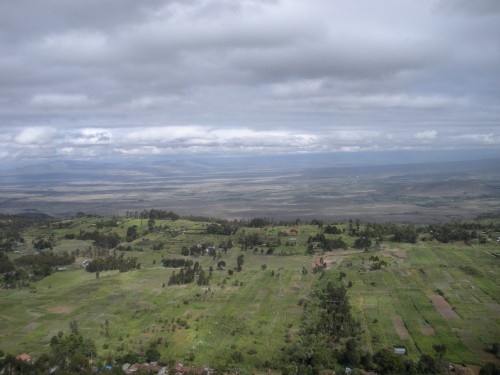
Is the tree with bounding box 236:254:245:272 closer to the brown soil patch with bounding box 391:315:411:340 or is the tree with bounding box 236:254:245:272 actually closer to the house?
the brown soil patch with bounding box 391:315:411:340

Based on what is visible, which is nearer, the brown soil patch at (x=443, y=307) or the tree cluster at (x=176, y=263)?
the brown soil patch at (x=443, y=307)

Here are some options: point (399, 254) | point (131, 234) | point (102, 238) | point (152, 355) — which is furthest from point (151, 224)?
point (152, 355)

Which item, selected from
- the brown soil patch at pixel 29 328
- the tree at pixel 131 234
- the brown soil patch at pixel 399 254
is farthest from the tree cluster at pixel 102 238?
the brown soil patch at pixel 399 254

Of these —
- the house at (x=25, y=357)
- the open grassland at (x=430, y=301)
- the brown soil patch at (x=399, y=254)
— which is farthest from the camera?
the brown soil patch at (x=399, y=254)

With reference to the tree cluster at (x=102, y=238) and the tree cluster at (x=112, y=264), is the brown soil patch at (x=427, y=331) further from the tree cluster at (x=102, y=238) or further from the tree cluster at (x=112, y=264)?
the tree cluster at (x=102, y=238)

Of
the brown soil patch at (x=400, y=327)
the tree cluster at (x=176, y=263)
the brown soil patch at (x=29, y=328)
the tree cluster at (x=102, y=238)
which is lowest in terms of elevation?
the tree cluster at (x=176, y=263)

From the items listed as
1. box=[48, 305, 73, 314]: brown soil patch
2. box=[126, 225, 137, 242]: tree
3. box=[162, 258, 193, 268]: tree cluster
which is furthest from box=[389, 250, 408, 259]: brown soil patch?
box=[126, 225, 137, 242]: tree

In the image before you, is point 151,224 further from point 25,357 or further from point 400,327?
point 400,327
